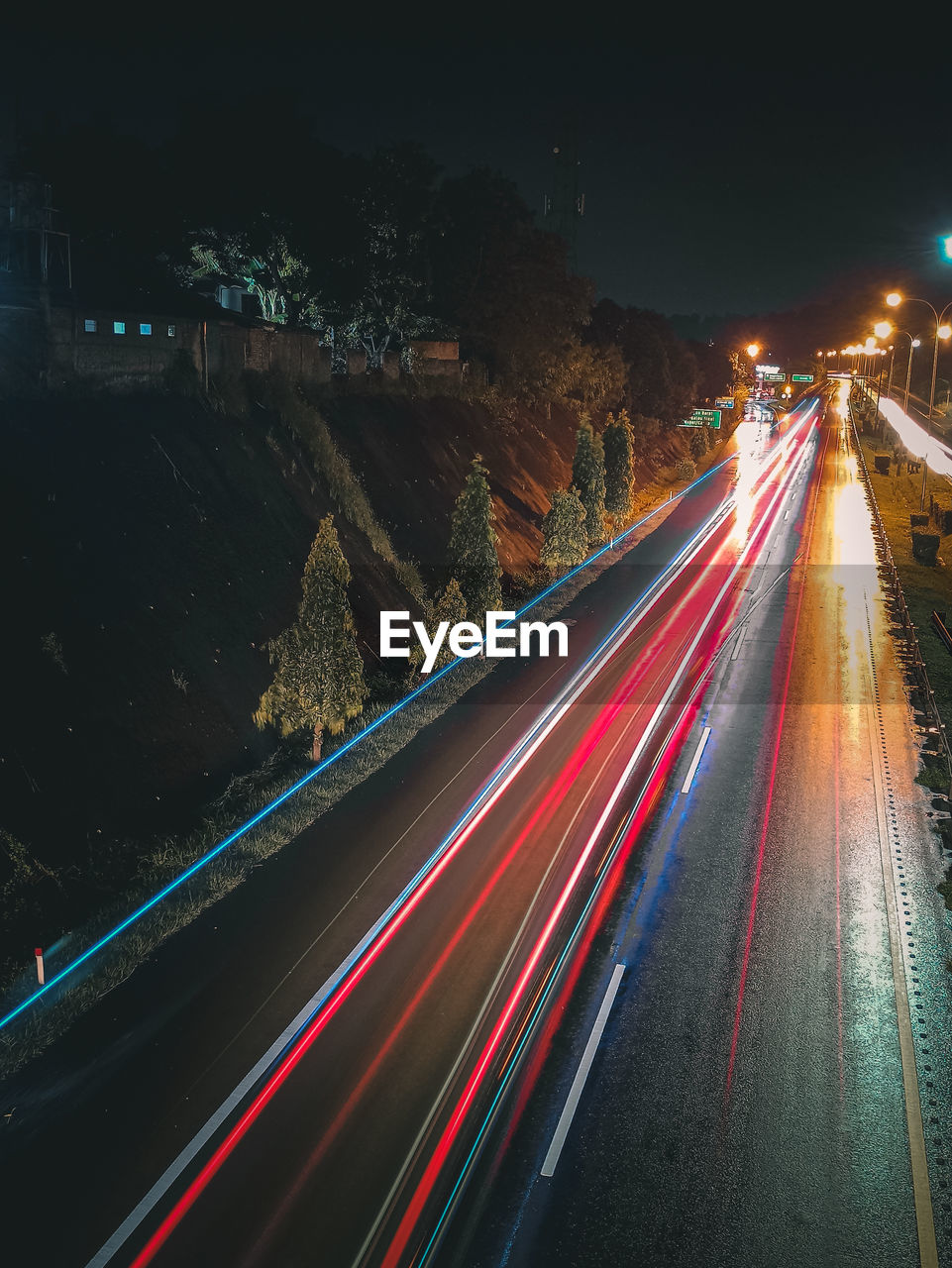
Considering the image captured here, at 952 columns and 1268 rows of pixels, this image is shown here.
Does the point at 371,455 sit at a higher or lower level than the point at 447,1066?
higher

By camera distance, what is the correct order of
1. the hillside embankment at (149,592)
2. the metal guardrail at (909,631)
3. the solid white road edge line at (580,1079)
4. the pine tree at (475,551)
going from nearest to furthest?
the solid white road edge line at (580,1079)
the hillside embankment at (149,592)
the metal guardrail at (909,631)
the pine tree at (475,551)

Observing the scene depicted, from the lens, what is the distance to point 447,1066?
1121cm

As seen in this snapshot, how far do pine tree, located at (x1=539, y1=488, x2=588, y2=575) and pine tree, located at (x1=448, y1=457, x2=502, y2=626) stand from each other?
407 inches

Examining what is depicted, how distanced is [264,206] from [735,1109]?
50.9 metres

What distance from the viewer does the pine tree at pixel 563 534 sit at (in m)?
39.7

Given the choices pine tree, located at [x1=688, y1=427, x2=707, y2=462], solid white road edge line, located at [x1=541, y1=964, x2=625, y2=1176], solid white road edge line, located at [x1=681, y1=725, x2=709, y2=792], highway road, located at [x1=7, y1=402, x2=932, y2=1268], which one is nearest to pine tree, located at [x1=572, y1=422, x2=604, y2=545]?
highway road, located at [x1=7, y1=402, x2=932, y2=1268]

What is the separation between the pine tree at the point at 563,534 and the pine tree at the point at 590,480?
458cm

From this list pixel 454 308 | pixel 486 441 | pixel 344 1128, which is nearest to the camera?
pixel 344 1128

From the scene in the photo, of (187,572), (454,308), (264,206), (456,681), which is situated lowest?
(456,681)

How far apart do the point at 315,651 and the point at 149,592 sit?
13.3ft

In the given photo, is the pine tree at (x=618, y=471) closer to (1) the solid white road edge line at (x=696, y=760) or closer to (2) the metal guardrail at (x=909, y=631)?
(2) the metal guardrail at (x=909, y=631)

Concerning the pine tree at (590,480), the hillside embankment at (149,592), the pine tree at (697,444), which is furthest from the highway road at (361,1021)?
the pine tree at (697,444)

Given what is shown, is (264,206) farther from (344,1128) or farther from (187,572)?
(344,1128)

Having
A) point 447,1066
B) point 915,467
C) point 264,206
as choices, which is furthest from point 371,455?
point 915,467
